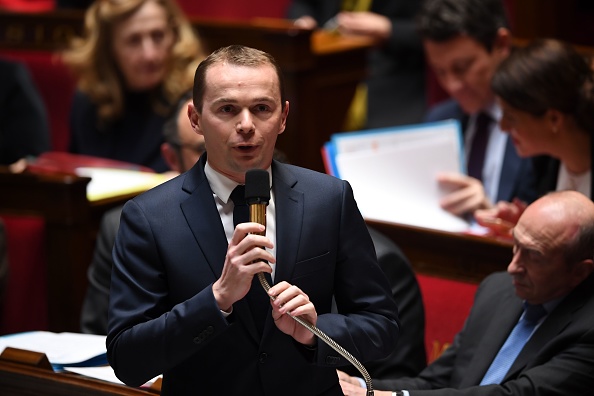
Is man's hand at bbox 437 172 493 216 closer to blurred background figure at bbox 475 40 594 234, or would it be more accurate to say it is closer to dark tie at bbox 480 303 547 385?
blurred background figure at bbox 475 40 594 234

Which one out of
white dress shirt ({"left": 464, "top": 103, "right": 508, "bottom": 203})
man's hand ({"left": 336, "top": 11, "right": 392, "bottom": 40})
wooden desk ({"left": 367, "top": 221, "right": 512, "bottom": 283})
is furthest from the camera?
man's hand ({"left": 336, "top": 11, "right": 392, "bottom": 40})

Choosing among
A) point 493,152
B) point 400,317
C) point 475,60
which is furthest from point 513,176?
point 400,317

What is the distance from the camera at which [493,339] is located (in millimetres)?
2219

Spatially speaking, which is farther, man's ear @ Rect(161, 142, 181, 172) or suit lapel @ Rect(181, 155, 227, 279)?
man's ear @ Rect(161, 142, 181, 172)

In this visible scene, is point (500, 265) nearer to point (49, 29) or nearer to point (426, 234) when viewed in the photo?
point (426, 234)

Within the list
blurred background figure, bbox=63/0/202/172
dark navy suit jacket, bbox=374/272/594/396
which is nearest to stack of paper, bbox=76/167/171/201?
blurred background figure, bbox=63/0/202/172

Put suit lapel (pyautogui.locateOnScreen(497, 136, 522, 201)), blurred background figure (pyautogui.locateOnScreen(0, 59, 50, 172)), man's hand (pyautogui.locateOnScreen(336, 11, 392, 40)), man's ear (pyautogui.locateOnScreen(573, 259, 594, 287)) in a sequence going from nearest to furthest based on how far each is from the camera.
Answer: man's ear (pyautogui.locateOnScreen(573, 259, 594, 287))
suit lapel (pyautogui.locateOnScreen(497, 136, 522, 201))
blurred background figure (pyautogui.locateOnScreen(0, 59, 50, 172))
man's hand (pyautogui.locateOnScreen(336, 11, 392, 40))

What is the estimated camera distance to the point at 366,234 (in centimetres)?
154

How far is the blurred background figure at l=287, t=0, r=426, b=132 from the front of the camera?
4.50m

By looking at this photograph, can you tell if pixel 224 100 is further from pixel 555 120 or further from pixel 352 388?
pixel 555 120

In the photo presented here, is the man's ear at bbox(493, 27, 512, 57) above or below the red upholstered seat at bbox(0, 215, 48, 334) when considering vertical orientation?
above

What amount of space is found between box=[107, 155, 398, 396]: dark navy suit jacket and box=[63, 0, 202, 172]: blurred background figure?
2291 mm

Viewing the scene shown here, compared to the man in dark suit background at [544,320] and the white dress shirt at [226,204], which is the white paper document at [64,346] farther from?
the white dress shirt at [226,204]

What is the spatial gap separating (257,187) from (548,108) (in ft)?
5.78
